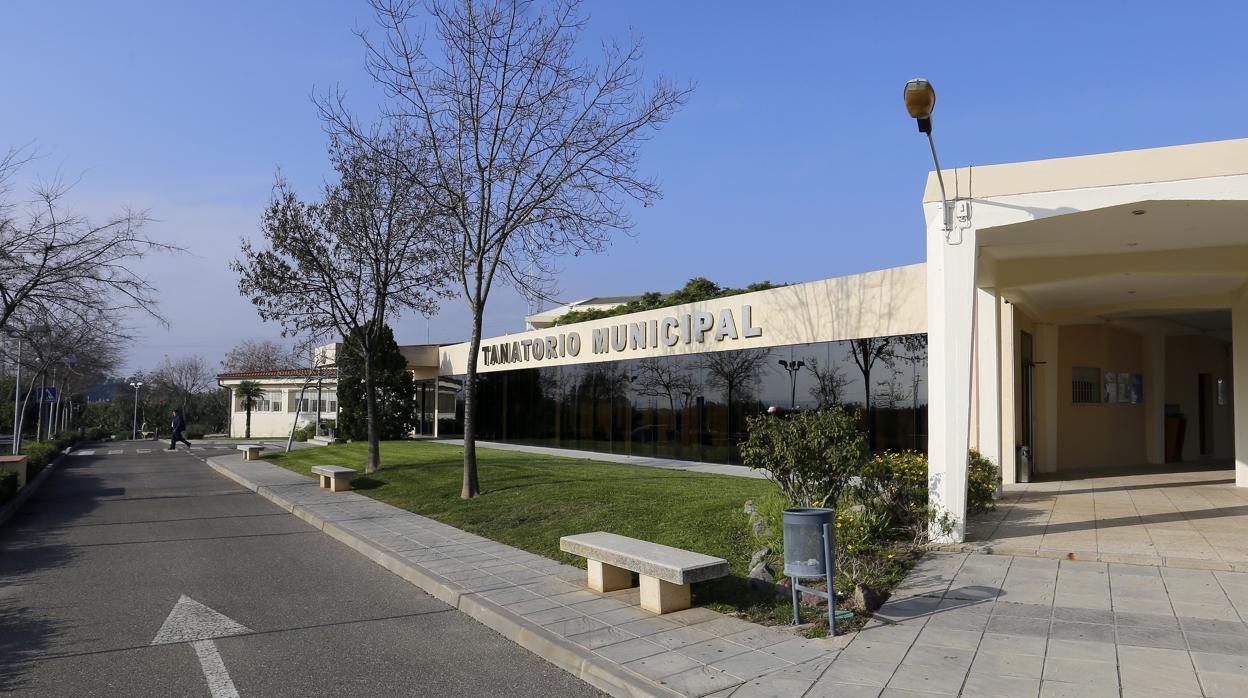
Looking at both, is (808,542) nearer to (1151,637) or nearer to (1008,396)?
(1151,637)

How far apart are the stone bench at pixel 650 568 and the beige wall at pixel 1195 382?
57.6ft

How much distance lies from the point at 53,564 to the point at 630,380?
16157mm

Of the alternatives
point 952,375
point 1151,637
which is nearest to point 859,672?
point 1151,637

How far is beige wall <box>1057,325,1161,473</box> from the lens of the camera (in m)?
16.9

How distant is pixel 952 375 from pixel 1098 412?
1100cm

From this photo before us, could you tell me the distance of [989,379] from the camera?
13.0 m

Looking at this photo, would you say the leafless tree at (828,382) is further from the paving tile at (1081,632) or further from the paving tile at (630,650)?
the paving tile at (630,650)

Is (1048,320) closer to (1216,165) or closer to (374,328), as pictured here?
(1216,165)

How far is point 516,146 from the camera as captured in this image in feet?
45.1

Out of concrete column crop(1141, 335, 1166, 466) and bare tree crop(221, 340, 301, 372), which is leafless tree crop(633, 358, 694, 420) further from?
bare tree crop(221, 340, 301, 372)


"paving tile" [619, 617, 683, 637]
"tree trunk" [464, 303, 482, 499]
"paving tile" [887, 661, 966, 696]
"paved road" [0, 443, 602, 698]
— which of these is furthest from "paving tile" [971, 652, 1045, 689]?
"tree trunk" [464, 303, 482, 499]

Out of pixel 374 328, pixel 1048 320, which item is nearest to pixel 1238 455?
pixel 1048 320

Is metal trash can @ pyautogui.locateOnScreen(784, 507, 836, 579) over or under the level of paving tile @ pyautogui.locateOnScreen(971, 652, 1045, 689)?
over

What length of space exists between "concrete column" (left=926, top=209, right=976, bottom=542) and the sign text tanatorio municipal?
9.90m
